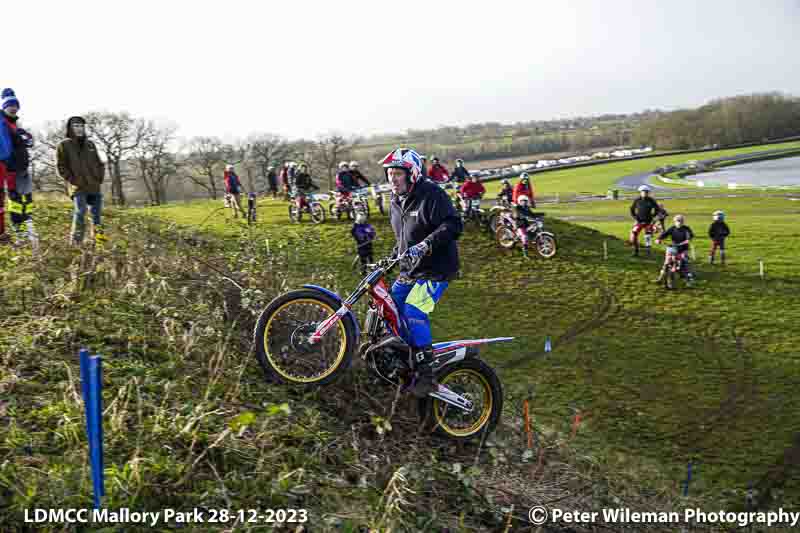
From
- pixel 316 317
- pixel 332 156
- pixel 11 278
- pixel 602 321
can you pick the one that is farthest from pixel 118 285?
pixel 332 156

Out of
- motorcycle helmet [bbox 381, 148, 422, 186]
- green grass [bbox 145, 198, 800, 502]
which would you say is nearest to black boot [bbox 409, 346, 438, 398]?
motorcycle helmet [bbox 381, 148, 422, 186]

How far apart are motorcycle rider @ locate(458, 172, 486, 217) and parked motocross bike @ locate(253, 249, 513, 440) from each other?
645 inches

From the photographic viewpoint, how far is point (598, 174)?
3091 inches

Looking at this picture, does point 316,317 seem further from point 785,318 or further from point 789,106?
point 789,106

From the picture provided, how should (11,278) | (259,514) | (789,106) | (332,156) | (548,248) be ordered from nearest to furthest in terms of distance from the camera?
(259,514) → (11,278) → (548,248) → (332,156) → (789,106)

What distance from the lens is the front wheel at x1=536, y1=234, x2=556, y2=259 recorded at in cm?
1897

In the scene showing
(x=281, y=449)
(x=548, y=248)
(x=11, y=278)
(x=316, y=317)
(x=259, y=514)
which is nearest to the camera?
(x=259, y=514)

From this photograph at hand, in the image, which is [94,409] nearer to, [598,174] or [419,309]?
[419,309]

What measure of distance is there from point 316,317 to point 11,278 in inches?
127

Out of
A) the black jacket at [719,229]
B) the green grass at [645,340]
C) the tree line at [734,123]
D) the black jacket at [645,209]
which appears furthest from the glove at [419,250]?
the tree line at [734,123]

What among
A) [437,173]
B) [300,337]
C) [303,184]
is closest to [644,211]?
[437,173]

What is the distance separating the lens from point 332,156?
53.5m

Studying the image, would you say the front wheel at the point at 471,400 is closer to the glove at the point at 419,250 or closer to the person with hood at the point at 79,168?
the glove at the point at 419,250

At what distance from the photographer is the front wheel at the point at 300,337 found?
189 inches
